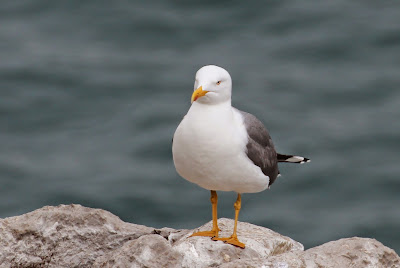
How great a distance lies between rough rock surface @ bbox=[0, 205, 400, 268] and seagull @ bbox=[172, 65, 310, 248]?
1.15 feet

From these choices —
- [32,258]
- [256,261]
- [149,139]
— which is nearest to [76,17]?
[149,139]

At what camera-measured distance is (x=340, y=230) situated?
1753cm

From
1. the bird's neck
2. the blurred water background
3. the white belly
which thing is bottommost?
the blurred water background

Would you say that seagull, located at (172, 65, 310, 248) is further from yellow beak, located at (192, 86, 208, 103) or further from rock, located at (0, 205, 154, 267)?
rock, located at (0, 205, 154, 267)

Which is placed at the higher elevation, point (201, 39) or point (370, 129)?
point (201, 39)

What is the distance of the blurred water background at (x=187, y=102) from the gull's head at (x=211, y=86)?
748 centimetres

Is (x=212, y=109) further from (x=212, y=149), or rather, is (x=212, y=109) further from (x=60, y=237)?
(x=60, y=237)

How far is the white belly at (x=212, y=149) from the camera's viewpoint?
391 inches

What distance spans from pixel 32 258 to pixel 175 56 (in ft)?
36.9

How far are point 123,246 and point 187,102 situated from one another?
33.5 feet

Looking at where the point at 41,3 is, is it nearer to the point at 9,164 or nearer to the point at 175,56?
the point at 175,56

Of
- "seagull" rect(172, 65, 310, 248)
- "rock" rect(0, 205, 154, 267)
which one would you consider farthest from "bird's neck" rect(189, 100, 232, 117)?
"rock" rect(0, 205, 154, 267)

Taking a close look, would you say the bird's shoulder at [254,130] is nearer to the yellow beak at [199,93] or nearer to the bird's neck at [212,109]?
the bird's neck at [212,109]

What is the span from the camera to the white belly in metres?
9.93
